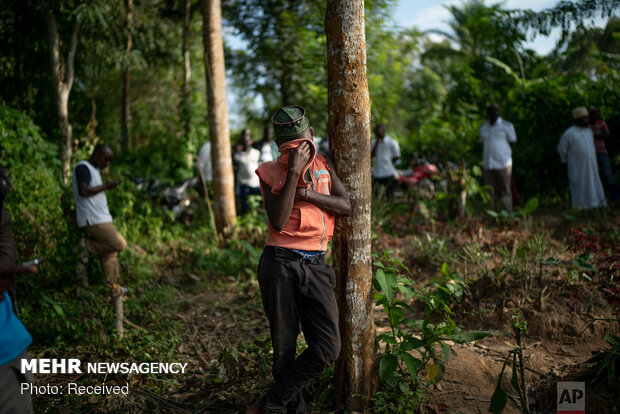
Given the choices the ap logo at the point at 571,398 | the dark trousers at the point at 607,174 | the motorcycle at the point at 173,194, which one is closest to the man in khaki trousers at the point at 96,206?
the motorcycle at the point at 173,194

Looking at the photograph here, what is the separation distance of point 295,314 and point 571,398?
1.98 m

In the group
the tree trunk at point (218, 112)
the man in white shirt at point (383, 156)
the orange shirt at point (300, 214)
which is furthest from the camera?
the man in white shirt at point (383, 156)

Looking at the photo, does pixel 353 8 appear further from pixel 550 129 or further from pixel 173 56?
pixel 173 56

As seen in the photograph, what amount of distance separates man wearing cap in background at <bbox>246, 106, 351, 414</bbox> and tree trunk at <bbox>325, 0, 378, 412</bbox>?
0.20 m

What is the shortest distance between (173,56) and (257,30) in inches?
107

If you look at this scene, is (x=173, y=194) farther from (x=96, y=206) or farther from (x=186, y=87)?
(x=186, y=87)

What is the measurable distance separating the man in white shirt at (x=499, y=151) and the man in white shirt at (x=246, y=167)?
4100 millimetres

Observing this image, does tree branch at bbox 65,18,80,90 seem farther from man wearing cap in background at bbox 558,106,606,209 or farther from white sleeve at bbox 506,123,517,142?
man wearing cap in background at bbox 558,106,606,209

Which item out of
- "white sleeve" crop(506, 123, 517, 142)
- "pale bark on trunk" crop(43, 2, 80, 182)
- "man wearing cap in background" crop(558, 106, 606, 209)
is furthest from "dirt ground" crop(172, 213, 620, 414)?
"pale bark on trunk" crop(43, 2, 80, 182)

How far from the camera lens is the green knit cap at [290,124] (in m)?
2.52

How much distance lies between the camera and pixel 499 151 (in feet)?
23.2

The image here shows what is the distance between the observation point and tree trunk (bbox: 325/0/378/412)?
2.78m

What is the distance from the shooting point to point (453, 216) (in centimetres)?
683

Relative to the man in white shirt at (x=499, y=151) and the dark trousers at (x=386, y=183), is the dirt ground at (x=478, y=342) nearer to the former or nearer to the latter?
the man in white shirt at (x=499, y=151)
